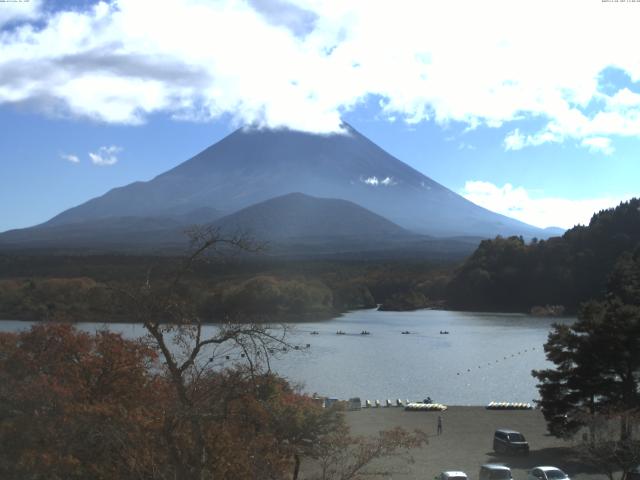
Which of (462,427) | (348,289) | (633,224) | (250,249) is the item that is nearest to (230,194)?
(348,289)

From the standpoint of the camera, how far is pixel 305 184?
168375 mm

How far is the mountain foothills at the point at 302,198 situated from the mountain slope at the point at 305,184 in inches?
9.6

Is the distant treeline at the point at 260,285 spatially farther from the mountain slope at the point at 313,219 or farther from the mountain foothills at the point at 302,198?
the mountain foothills at the point at 302,198

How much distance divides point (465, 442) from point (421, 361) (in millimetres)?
13720

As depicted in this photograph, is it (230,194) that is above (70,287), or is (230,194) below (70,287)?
above

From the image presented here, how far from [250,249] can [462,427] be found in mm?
11614

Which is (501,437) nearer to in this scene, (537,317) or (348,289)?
(537,317)

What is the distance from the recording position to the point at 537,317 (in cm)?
4738

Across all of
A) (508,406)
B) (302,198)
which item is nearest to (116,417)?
(508,406)

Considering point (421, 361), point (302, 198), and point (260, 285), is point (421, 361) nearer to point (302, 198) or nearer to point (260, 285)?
point (260, 285)

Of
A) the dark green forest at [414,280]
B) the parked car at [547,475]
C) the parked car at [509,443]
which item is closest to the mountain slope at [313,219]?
the dark green forest at [414,280]

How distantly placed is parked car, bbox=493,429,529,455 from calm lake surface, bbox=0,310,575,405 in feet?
12.4

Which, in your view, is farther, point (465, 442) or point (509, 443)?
point (465, 442)

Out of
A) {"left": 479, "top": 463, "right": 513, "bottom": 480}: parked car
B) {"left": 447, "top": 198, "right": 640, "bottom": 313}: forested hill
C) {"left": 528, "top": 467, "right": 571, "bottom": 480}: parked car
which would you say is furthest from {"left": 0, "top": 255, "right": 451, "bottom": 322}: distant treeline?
{"left": 528, "top": 467, "right": 571, "bottom": 480}: parked car
